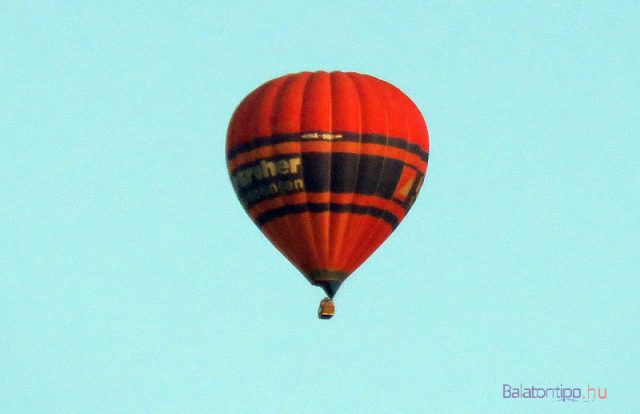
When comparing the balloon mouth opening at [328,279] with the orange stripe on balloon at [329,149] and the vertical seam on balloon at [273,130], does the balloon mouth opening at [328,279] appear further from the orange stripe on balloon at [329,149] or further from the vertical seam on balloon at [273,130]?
the orange stripe on balloon at [329,149]

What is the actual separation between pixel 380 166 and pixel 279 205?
239 centimetres

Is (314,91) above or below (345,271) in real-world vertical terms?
above

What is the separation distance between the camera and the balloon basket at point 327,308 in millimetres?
61125

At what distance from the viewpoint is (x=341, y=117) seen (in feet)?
199

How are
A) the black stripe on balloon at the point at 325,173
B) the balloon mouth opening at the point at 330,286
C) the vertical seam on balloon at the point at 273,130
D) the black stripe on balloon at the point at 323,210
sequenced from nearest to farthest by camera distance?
the black stripe on balloon at the point at 325,173 → the black stripe on balloon at the point at 323,210 → the vertical seam on balloon at the point at 273,130 → the balloon mouth opening at the point at 330,286

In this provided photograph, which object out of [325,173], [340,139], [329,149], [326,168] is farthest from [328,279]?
[340,139]

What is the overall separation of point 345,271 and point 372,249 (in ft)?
3.32

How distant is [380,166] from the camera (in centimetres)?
6075

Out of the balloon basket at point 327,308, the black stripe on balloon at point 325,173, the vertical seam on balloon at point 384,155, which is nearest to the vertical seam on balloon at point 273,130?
the black stripe on balloon at point 325,173

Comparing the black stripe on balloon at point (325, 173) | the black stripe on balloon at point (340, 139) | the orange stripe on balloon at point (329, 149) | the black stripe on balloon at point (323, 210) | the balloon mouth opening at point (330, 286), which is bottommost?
the balloon mouth opening at point (330, 286)

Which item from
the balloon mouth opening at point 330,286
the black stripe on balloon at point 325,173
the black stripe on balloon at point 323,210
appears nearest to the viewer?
the black stripe on balloon at point 325,173

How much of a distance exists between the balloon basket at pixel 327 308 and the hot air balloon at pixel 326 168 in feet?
0.07

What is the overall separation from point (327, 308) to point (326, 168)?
3123mm

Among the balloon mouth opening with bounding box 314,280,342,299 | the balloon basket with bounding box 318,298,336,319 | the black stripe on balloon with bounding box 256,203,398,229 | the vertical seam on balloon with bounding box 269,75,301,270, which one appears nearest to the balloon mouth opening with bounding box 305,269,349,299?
the balloon mouth opening with bounding box 314,280,342,299
